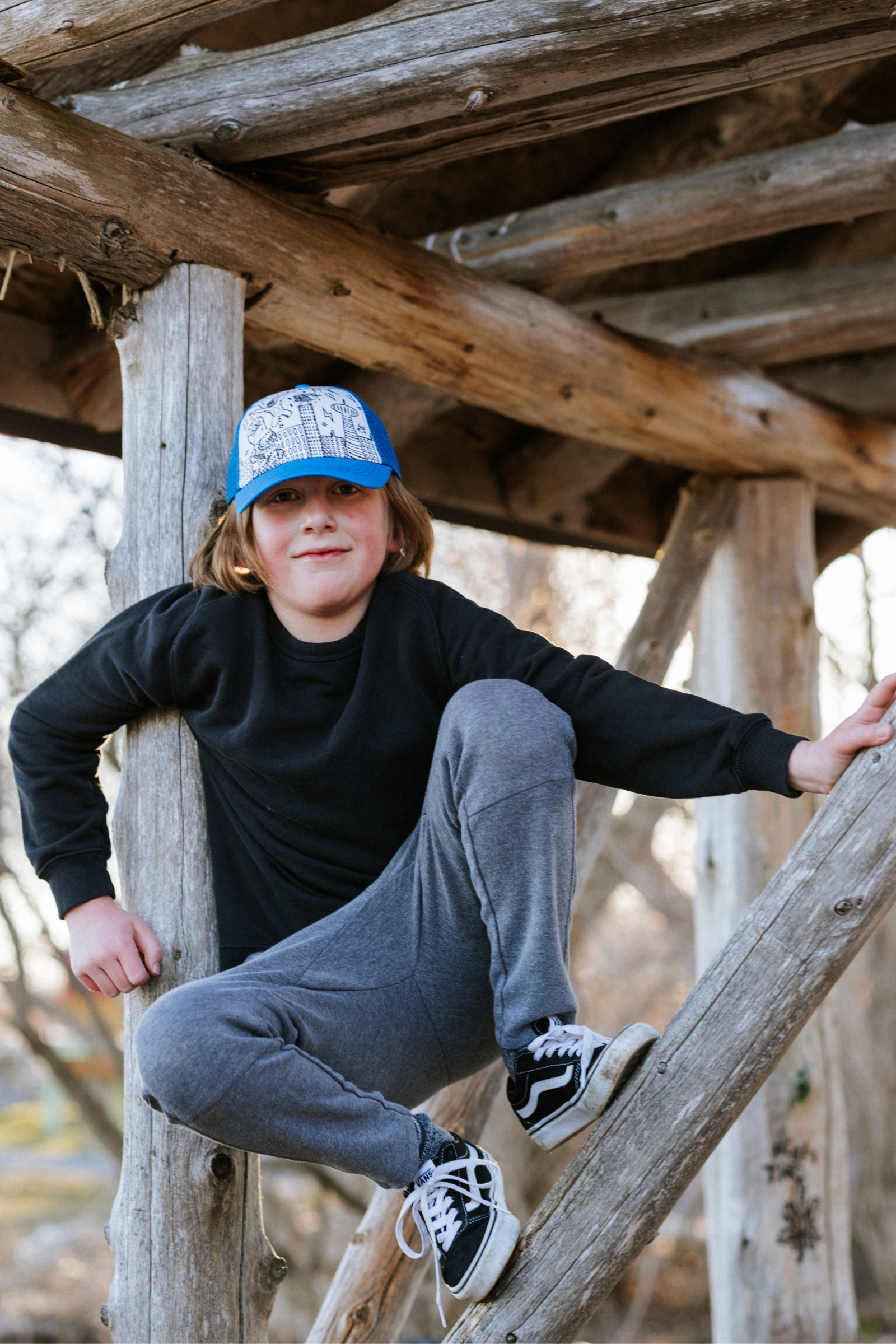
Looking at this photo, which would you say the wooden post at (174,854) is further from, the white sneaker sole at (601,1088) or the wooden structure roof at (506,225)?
the white sneaker sole at (601,1088)

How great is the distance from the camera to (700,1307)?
7562 mm

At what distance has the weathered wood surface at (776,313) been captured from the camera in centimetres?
308

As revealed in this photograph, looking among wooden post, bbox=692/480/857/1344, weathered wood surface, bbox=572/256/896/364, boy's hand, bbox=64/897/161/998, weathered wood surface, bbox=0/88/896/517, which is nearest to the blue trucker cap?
weathered wood surface, bbox=0/88/896/517

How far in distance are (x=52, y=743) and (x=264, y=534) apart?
18.5 inches

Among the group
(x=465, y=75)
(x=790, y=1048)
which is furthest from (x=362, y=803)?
(x=790, y=1048)

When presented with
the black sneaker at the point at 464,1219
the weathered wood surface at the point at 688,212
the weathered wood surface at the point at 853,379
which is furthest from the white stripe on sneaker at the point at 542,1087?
the weathered wood surface at the point at 853,379

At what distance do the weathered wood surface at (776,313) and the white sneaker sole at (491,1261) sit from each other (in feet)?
7.31

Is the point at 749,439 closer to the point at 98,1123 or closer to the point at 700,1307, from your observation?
the point at 98,1123

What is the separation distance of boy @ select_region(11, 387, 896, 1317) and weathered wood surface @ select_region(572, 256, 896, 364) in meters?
1.49

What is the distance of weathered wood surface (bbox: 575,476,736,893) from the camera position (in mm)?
3238

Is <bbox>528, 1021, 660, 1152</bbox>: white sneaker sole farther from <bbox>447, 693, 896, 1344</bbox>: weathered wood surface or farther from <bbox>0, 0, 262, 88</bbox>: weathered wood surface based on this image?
<bbox>0, 0, 262, 88</bbox>: weathered wood surface

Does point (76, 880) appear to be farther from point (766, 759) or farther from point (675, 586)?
point (675, 586)

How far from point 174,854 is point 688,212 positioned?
1737mm

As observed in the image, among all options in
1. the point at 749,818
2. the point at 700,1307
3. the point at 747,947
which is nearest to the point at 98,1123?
the point at 749,818
